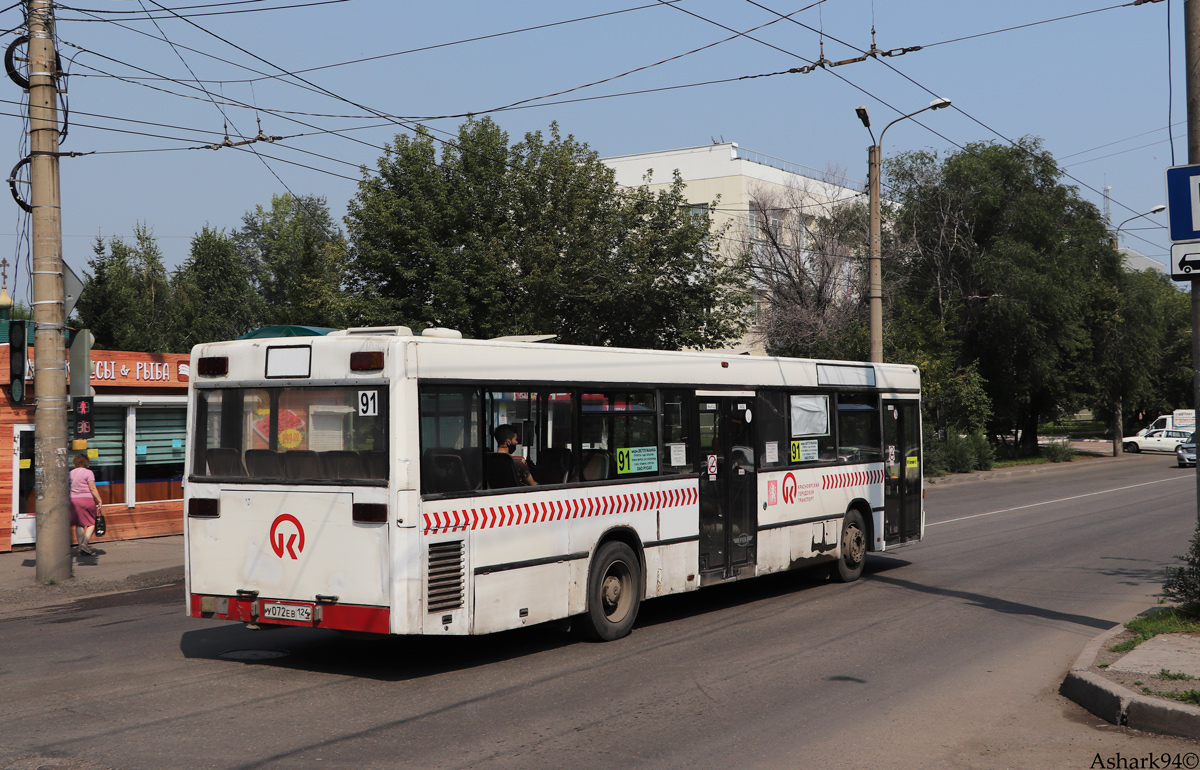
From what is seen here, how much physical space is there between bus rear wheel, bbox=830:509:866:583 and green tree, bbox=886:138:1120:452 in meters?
27.2

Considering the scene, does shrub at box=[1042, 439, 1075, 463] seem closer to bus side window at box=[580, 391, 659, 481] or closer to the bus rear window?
bus side window at box=[580, 391, 659, 481]

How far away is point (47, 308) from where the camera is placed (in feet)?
44.9

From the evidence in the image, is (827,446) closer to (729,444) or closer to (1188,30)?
(729,444)

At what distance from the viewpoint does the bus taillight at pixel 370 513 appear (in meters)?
7.63

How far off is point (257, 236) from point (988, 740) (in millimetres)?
86931

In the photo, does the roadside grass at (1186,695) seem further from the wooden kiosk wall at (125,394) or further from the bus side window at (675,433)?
the wooden kiosk wall at (125,394)

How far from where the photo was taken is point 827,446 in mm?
12773

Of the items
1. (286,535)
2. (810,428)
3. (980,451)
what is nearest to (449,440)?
(286,535)

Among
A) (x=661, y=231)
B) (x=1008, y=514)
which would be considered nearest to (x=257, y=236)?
(x=661, y=231)

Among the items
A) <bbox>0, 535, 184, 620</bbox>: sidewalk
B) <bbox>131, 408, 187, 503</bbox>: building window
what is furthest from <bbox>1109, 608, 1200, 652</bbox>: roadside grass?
<bbox>131, 408, 187, 503</bbox>: building window

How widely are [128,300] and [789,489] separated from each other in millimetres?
32463

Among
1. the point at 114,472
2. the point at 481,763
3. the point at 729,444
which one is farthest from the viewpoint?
the point at 114,472

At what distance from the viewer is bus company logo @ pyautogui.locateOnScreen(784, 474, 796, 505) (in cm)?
1191

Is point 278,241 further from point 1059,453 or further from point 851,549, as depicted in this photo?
point 851,549
